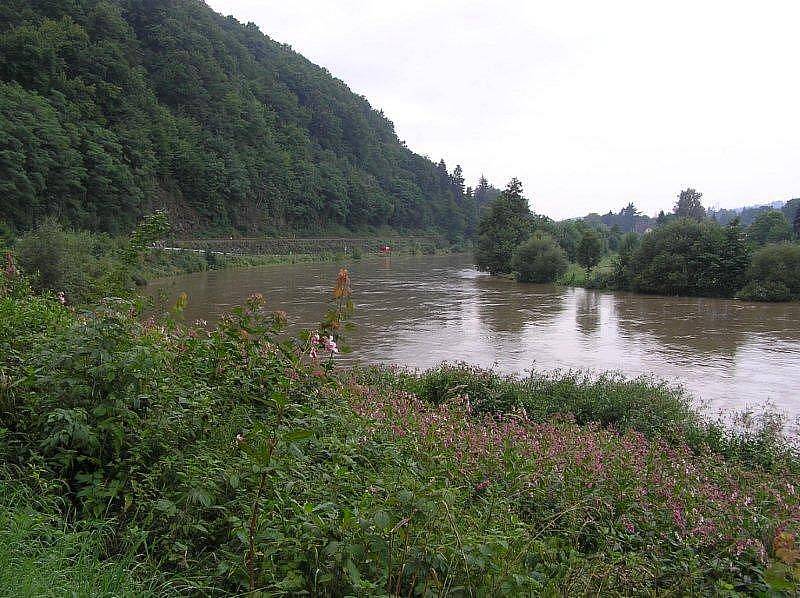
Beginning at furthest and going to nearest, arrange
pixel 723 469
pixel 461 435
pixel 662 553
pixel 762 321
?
1. pixel 762 321
2. pixel 723 469
3. pixel 461 435
4. pixel 662 553

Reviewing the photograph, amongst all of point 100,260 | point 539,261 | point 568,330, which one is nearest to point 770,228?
point 539,261

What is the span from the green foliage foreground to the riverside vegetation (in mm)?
28020

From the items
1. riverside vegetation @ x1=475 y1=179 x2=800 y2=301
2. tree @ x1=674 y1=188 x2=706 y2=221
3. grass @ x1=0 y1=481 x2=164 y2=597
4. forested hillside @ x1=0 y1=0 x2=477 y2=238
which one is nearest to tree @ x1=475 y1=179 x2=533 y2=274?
riverside vegetation @ x1=475 y1=179 x2=800 y2=301

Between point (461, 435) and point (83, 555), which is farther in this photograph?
point (461, 435)

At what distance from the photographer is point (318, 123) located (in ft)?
342

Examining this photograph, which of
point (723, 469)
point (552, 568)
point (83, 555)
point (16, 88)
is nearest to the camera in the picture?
point (83, 555)

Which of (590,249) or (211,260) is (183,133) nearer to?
(211,260)

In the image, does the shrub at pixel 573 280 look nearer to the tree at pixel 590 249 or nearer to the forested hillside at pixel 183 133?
the tree at pixel 590 249

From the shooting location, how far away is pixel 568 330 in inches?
794

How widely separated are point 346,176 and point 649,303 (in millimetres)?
73277

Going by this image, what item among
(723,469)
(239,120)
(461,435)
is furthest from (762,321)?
(239,120)

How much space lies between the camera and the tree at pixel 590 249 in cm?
4297

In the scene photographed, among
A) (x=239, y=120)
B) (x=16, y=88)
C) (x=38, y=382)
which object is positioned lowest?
(x=38, y=382)

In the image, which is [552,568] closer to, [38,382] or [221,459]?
[221,459]
